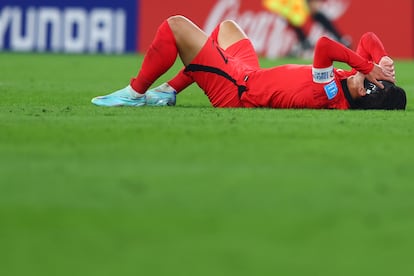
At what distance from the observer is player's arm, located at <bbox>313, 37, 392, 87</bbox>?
630 cm

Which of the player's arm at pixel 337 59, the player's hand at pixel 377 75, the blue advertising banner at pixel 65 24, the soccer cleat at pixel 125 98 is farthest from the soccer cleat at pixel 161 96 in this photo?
the blue advertising banner at pixel 65 24

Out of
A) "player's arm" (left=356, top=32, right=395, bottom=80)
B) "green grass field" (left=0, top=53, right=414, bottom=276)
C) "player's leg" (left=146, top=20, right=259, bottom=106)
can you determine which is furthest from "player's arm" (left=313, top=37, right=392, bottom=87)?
"player's leg" (left=146, top=20, right=259, bottom=106)

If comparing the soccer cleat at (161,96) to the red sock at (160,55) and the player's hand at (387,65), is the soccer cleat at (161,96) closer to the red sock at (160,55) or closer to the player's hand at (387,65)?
the red sock at (160,55)

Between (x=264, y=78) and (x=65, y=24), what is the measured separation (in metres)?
10.3

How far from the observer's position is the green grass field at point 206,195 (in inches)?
110

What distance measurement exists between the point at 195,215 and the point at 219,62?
11.7 ft

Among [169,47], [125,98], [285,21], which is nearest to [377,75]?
[169,47]

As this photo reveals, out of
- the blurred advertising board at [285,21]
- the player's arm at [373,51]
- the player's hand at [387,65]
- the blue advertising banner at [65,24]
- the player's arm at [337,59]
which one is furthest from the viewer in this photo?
the blue advertising banner at [65,24]

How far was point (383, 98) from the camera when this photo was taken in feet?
21.5

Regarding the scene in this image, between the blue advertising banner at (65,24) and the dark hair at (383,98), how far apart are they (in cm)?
1039

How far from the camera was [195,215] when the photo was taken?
127 inches

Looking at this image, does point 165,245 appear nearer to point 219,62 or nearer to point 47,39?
point 219,62

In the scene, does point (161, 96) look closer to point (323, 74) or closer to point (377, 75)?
point (323, 74)

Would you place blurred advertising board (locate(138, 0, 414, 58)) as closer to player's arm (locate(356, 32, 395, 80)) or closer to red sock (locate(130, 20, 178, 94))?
player's arm (locate(356, 32, 395, 80))
